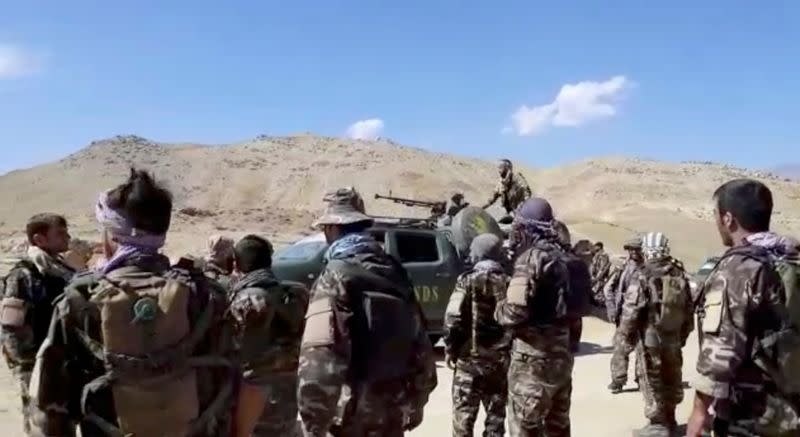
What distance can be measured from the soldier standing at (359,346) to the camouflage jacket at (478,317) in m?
2.83

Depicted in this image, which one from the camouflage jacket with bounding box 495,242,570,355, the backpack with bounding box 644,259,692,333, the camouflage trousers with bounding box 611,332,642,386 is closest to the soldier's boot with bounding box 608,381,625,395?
the camouflage trousers with bounding box 611,332,642,386

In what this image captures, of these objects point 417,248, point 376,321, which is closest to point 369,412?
point 376,321

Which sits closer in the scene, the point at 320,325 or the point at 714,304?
the point at 714,304

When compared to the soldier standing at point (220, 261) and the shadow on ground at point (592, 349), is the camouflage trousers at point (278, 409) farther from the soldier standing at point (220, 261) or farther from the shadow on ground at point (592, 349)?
the shadow on ground at point (592, 349)

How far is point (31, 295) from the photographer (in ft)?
17.6

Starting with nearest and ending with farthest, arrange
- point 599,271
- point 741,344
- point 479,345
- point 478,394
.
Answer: point 741,344, point 479,345, point 478,394, point 599,271

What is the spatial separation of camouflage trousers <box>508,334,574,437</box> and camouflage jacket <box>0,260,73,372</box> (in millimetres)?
2931

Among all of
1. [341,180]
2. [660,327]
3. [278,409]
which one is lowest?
[660,327]

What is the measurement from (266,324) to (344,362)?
5.27 feet

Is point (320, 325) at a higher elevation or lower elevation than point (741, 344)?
higher

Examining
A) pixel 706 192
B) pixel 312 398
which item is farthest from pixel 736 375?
pixel 706 192

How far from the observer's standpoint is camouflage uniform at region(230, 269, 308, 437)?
5.35 metres

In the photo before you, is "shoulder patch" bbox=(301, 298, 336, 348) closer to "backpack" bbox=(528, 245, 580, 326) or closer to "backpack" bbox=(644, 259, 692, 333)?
"backpack" bbox=(528, 245, 580, 326)

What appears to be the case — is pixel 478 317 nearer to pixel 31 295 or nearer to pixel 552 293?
pixel 552 293
